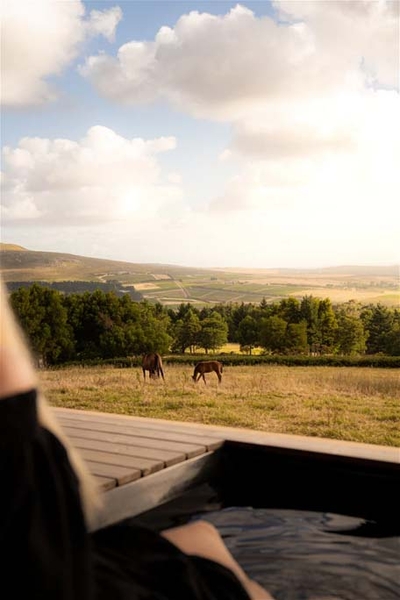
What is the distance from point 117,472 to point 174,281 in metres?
28.4

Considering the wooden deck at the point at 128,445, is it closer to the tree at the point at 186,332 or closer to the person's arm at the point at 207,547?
the person's arm at the point at 207,547

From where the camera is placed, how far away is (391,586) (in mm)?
1946

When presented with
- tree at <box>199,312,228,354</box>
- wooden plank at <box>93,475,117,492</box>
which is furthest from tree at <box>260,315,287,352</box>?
wooden plank at <box>93,475,117,492</box>

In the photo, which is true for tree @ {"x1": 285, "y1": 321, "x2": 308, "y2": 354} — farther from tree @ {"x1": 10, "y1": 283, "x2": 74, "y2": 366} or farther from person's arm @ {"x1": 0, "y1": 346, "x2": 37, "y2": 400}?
person's arm @ {"x1": 0, "y1": 346, "x2": 37, "y2": 400}

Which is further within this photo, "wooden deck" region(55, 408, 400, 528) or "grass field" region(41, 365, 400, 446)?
"grass field" region(41, 365, 400, 446)

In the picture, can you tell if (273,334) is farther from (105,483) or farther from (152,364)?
(105,483)

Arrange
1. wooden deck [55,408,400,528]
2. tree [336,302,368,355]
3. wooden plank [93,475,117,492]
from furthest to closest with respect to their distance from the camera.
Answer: tree [336,302,368,355] → wooden deck [55,408,400,528] → wooden plank [93,475,117,492]

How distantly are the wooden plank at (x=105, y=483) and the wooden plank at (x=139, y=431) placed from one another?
0.50 m

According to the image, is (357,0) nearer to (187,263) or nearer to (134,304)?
(134,304)

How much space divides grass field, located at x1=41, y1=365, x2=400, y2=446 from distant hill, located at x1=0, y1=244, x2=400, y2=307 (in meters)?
12.5

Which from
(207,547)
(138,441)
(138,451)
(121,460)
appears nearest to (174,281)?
(138,441)

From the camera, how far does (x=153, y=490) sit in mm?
2066

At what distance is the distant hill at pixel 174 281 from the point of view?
25297 mm

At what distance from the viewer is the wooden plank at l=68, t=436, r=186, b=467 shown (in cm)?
215
